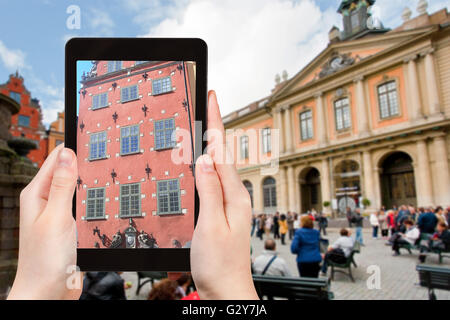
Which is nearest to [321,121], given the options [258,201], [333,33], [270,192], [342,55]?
[342,55]

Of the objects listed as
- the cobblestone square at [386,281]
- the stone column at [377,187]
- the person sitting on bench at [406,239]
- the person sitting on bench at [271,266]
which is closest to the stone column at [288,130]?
the stone column at [377,187]

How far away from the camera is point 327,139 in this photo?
1534 centimetres

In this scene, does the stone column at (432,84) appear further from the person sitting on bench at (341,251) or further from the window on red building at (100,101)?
the window on red building at (100,101)

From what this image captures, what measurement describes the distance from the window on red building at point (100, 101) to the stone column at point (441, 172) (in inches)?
554

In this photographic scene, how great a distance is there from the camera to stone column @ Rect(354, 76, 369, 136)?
14.1m

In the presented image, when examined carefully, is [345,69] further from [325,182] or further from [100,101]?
[100,101]

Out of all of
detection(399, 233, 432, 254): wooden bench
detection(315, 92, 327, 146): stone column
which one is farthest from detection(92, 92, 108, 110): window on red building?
detection(315, 92, 327, 146): stone column

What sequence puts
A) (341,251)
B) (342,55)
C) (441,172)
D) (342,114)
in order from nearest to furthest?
(341,251)
(441,172)
(342,55)
(342,114)

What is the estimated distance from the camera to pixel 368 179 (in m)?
14.2

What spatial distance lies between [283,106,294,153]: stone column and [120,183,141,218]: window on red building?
16228 millimetres

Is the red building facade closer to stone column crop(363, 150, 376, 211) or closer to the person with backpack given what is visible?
the person with backpack

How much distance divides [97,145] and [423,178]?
14.7m

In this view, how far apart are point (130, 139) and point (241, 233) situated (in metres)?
0.28

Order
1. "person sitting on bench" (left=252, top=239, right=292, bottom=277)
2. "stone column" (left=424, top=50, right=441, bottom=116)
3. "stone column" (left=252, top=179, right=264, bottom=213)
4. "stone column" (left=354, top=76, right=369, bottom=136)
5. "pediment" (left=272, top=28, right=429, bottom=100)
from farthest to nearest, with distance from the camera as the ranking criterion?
"stone column" (left=252, top=179, right=264, bottom=213)
"stone column" (left=354, top=76, right=369, bottom=136)
"pediment" (left=272, top=28, right=429, bottom=100)
"stone column" (left=424, top=50, right=441, bottom=116)
"person sitting on bench" (left=252, top=239, right=292, bottom=277)
